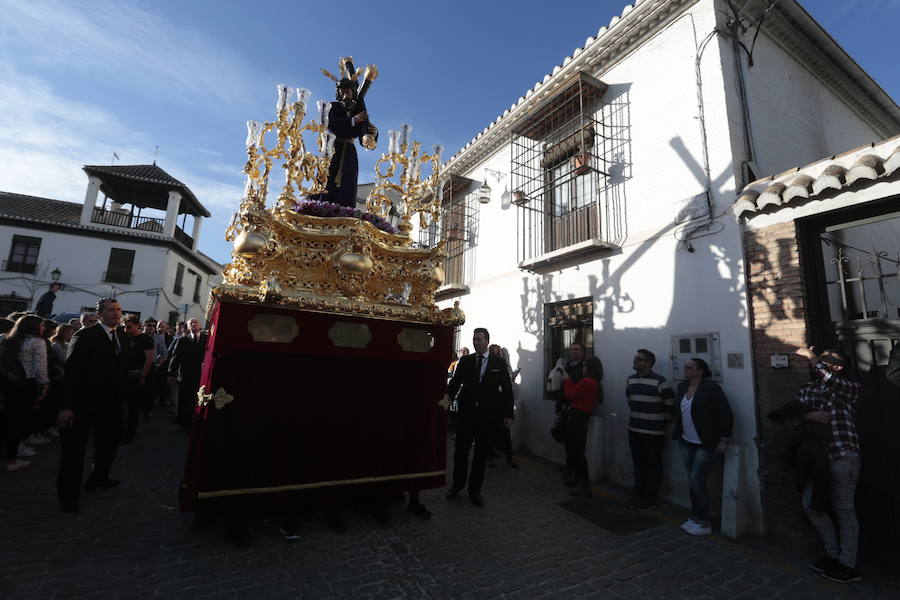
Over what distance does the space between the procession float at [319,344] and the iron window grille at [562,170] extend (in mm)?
4293

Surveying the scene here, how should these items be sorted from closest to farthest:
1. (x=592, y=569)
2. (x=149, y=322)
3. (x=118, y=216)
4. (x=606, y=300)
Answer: (x=592, y=569), (x=606, y=300), (x=149, y=322), (x=118, y=216)

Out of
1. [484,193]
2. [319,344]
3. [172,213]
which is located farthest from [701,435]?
[172,213]

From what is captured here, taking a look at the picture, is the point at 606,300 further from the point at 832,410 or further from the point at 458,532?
the point at 458,532

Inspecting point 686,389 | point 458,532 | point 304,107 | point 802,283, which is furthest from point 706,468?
point 304,107

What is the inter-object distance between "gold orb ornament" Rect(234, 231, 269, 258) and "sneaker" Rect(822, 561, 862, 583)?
18.5 ft

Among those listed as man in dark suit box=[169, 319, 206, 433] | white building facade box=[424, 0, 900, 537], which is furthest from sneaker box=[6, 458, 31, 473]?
white building facade box=[424, 0, 900, 537]

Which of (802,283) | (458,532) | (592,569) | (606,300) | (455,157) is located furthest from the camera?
(455,157)

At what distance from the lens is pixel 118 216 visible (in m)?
21.0

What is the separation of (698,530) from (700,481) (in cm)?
50

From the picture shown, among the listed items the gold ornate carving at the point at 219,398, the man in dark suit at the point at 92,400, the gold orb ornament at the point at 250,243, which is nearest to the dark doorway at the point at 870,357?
the gold orb ornament at the point at 250,243

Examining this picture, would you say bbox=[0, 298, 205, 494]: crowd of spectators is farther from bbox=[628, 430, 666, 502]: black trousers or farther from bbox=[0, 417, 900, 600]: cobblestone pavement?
bbox=[628, 430, 666, 502]: black trousers

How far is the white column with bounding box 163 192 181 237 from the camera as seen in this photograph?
21.1m

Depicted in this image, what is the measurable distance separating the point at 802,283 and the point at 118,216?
27295mm

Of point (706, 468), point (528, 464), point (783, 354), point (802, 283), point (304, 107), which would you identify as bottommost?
point (528, 464)
